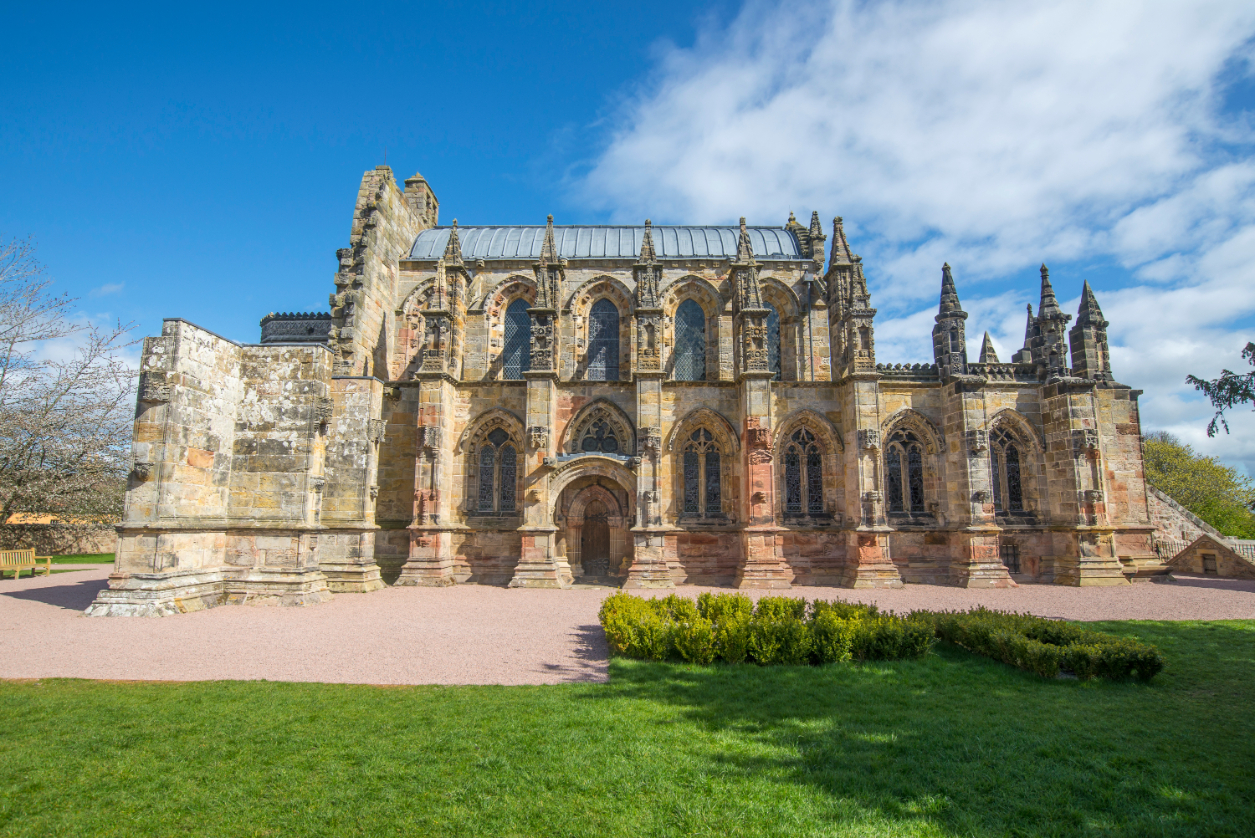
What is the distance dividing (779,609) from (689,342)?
1583 centimetres

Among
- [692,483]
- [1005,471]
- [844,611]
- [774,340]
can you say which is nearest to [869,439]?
[692,483]

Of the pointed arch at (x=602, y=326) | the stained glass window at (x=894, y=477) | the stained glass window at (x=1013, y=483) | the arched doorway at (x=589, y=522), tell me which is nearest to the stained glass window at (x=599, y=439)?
the arched doorway at (x=589, y=522)

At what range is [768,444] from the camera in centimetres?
2002

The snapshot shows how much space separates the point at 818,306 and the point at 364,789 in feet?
74.7

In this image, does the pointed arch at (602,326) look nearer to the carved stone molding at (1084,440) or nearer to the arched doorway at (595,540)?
the arched doorway at (595,540)

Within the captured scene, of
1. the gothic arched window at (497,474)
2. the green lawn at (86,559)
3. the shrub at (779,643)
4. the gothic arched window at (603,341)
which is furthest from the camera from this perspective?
the green lawn at (86,559)

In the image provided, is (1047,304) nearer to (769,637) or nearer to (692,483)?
(692,483)

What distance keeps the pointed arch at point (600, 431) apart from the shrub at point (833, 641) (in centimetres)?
1200

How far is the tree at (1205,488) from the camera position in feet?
124

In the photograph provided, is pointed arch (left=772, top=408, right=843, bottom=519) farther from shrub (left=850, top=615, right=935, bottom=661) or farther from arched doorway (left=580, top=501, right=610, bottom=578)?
→ shrub (left=850, top=615, right=935, bottom=661)

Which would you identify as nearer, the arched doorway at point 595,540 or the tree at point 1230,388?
the tree at point 1230,388

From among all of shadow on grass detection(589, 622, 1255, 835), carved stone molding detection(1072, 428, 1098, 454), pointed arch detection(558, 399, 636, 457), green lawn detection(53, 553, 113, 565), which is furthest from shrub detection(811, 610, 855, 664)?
green lawn detection(53, 553, 113, 565)

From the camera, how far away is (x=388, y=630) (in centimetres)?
1232

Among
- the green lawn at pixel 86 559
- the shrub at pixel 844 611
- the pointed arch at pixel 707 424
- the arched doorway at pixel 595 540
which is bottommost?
the green lawn at pixel 86 559
